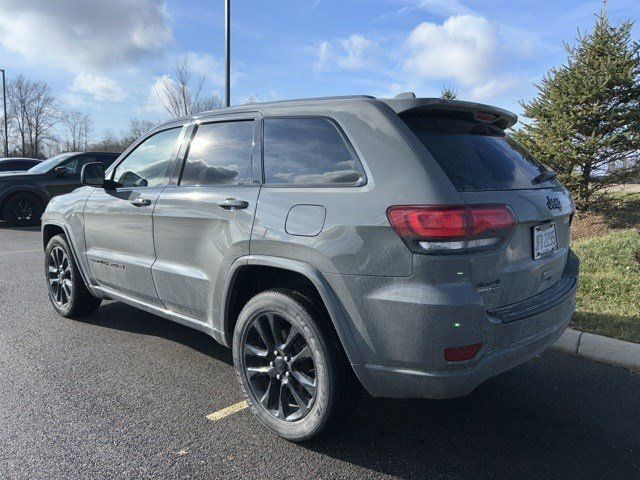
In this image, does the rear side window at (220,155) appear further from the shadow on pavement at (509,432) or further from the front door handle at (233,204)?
the shadow on pavement at (509,432)

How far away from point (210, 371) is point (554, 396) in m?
2.34

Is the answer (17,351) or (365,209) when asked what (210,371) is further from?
(365,209)

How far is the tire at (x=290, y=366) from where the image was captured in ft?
8.39

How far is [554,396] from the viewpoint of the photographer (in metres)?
3.35

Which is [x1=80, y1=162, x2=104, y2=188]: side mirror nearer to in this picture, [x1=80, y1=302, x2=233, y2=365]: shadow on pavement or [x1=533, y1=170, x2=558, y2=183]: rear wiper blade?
[x1=80, y1=302, x2=233, y2=365]: shadow on pavement

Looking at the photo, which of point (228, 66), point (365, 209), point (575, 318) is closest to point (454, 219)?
point (365, 209)

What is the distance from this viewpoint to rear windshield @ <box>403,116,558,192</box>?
2.46m

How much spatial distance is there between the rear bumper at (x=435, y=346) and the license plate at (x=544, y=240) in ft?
1.09

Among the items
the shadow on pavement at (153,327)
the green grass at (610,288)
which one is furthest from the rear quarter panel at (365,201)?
the green grass at (610,288)

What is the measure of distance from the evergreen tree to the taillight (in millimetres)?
8793

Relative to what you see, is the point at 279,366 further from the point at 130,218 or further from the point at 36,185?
the point at 36,185

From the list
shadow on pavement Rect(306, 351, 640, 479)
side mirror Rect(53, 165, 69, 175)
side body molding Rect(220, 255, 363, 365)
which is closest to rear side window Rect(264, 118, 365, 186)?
side body molding Rect(220, 255, 363, 365)

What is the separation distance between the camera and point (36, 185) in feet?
38.7

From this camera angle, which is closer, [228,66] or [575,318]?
[575,318]
